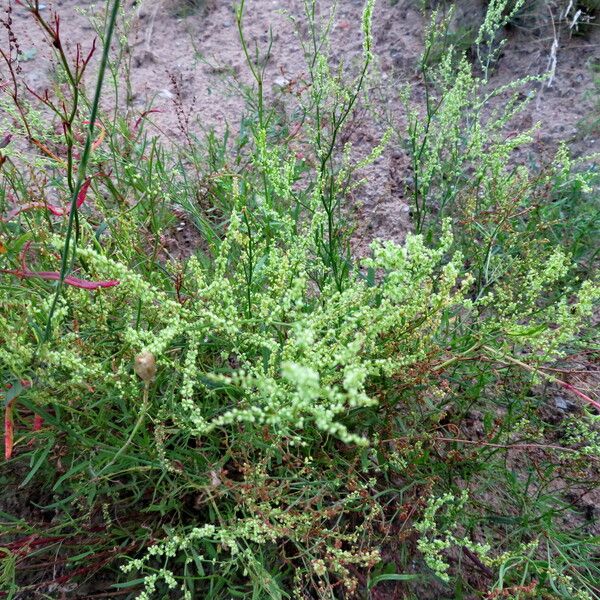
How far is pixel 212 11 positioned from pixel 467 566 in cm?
394

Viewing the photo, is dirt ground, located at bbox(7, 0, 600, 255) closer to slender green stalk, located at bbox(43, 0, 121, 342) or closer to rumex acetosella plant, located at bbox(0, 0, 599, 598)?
rumex acetosella plant, located at bbox(0, 0, 599, 598)

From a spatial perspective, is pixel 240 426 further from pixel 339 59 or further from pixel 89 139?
pixel 339 59

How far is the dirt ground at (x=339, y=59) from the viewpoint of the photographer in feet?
9.27

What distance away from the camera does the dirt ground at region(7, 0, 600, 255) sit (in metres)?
2.83

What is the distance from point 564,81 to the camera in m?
3.07

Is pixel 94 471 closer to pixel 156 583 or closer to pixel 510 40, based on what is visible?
pixel 156 583

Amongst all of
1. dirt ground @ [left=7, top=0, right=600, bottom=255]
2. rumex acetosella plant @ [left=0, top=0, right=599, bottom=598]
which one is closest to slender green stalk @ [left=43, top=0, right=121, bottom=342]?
rumex acetosella plant @ [left=0, top=0, right=599, bottom=598]

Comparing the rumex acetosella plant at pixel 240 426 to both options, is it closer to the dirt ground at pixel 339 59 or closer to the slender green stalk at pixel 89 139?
the slender green stalk at pixel 89 139

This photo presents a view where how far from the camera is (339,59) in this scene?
11.5 feet

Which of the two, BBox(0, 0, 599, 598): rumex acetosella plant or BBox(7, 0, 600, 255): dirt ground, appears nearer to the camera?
BBox(0, 0, 599, 598): rumex acetosella plant

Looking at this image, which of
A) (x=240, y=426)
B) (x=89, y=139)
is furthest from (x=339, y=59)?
(x=89, y=139)

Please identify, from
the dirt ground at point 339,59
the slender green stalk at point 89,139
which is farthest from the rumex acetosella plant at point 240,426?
the dirt ground at point 339,59

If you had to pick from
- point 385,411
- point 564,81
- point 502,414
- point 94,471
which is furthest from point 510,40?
point 94,471

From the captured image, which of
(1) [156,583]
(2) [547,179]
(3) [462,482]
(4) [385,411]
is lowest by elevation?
(1) [156,583]
